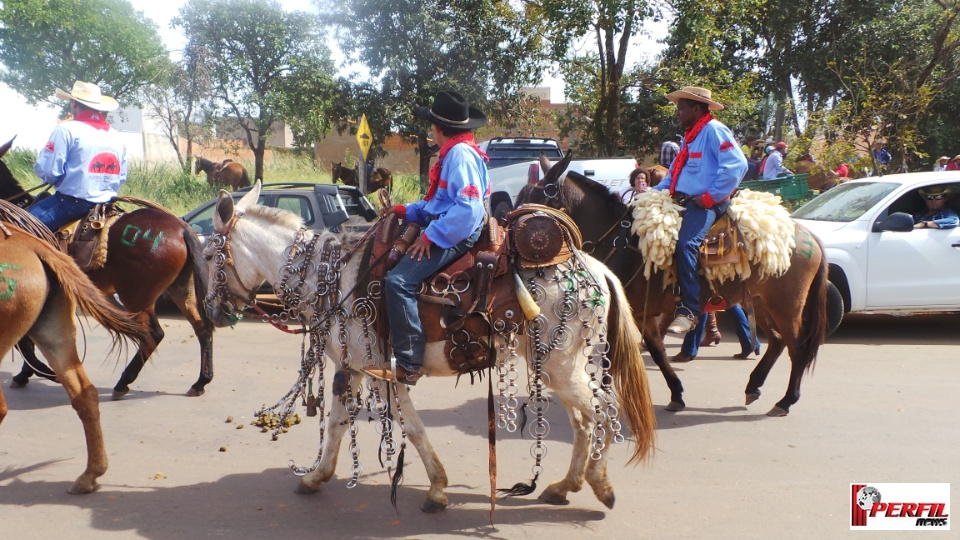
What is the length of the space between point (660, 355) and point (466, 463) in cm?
204

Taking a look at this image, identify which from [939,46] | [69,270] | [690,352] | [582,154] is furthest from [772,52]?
[69,270]

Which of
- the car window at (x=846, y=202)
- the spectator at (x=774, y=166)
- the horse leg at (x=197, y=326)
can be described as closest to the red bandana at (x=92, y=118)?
the horse leg at (x=197, y=326)

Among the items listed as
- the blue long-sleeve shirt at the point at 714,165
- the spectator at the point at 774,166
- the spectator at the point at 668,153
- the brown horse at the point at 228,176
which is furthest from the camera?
the brown horse at the point at 228,176

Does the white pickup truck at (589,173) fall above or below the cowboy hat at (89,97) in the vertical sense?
below

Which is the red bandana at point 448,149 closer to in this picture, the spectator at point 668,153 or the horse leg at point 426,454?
the horse leg at point 426,454

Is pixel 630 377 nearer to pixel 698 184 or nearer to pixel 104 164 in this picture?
pixel 698 184

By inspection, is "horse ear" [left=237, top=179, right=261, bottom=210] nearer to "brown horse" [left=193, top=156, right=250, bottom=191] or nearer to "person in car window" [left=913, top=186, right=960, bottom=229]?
"person in car window" [left=913, top=186, right=960, bottom=229]

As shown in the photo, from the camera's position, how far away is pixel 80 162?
6066mm

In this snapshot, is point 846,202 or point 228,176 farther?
point 228,176

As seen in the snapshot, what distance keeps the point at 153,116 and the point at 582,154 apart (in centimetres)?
1263

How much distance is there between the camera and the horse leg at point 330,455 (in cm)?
447

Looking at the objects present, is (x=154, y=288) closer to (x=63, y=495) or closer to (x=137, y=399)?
(x=137, y=399)

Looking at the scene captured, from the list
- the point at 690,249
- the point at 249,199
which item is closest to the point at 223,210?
the point at 249,199

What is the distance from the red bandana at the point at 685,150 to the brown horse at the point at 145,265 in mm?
3925
